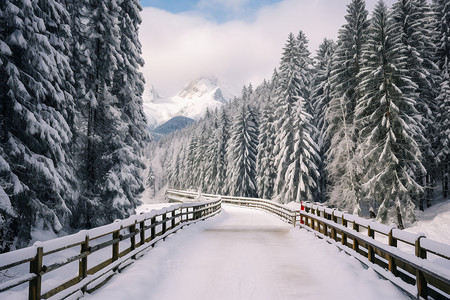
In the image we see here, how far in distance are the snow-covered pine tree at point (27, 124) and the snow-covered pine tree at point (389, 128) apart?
20990mm

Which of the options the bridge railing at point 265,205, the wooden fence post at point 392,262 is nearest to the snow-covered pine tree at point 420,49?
the bridge railing at point 265,205

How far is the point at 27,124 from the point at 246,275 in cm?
808

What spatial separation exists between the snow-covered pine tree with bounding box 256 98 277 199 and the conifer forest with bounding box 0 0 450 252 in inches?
8.0

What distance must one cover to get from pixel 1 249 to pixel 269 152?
119 feet

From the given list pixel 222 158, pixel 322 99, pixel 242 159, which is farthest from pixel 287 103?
pixel 222 158

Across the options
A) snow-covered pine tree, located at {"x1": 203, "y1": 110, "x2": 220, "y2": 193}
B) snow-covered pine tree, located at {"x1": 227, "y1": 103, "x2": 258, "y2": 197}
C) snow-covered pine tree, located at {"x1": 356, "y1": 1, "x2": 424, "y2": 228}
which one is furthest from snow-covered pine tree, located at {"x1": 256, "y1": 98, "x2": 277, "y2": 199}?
snow-covered pine tree, located at {"x1": 356, "y1": 1, "x2": 424, "y2": 228}

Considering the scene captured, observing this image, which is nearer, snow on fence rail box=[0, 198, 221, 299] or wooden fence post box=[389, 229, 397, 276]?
snow on fence rail box=[0, 198, 221, 299]

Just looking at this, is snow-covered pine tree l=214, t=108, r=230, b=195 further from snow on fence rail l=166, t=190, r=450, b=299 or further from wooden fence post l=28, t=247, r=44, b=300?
wooden fence post l=28, t=247, r=44, b=300

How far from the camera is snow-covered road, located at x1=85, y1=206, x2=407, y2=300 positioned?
624 cm

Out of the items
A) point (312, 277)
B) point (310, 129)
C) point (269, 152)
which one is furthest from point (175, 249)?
point (269, 152)

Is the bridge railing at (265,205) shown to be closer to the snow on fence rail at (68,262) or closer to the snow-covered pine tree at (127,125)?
the snow-covered pine tree at (127,125)

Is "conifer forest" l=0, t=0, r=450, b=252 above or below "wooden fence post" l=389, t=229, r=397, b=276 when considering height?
above

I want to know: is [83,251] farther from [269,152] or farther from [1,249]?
[269,152]

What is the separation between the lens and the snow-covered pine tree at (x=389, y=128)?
922 inches
